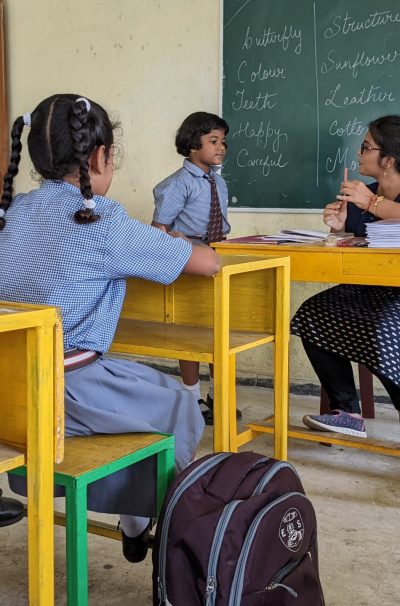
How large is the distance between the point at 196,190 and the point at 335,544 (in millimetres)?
1795

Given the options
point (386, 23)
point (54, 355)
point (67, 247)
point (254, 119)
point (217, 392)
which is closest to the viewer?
point (54, 355)

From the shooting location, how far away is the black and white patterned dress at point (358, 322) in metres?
2.51

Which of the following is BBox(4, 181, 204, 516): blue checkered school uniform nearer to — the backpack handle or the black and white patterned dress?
the backpack handle

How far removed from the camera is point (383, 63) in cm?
342

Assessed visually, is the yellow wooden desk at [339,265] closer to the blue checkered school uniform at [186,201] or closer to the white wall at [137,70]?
the blue checkered school uniform at [186,201]

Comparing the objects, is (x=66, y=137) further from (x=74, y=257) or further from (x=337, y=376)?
(x=337, y=376)

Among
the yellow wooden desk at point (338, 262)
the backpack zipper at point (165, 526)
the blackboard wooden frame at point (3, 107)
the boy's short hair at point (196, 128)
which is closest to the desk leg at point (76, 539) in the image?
the backpack zipper at point (165, 526)

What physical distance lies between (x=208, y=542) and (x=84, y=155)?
2.66 feet

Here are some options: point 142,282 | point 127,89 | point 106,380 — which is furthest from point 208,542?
point 127,89

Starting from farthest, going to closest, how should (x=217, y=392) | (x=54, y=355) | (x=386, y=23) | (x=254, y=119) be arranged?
1. (x=254, y=119)
2. (x=386, y=23)
3. (x=217, y=392)
4. (x=54, y=355)

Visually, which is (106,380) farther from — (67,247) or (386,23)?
(386,23)

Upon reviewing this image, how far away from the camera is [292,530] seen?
57.4 inches

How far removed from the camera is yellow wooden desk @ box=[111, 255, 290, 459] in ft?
6.82

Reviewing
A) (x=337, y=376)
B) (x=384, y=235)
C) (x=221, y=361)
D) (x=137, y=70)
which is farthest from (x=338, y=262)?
(x=137, y=70)
